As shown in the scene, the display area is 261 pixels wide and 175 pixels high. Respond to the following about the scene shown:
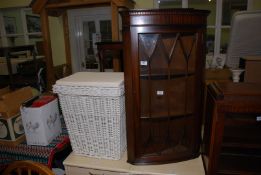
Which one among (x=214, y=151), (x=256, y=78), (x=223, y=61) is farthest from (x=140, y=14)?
(x=223, y=61)

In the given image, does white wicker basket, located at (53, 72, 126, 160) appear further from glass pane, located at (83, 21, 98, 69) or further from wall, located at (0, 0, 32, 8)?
wall, located at (0, 0, 32, 8)

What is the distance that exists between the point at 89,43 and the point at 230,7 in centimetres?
245

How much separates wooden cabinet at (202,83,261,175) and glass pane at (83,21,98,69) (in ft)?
10.0

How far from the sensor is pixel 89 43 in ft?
12.8

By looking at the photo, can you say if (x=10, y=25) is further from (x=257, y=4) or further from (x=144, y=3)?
(x=257, y=4)

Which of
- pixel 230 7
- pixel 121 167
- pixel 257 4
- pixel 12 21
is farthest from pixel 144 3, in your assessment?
pixel 12 21

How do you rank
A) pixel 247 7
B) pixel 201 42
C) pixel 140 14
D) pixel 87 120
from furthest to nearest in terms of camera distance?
1. pixel 247 7
2. pixel 87 120
3. pixel 201 42
4. pixel 140 14

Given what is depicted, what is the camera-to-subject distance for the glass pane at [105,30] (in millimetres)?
3722

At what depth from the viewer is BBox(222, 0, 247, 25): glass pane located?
3111mm

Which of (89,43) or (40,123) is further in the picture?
(89,43)

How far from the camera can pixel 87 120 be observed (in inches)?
48.1

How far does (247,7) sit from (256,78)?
2072mm

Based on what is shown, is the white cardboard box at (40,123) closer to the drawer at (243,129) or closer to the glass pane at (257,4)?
the drawer at (243,129)

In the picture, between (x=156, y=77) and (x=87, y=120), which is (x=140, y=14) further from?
(x=87, y=120)
